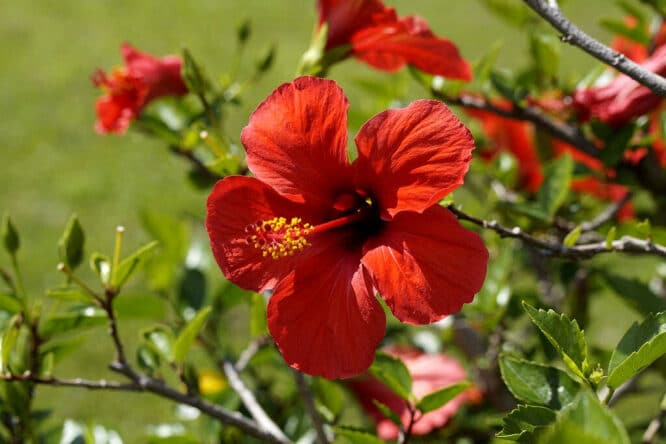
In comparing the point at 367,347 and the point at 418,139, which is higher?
the point at 418,139

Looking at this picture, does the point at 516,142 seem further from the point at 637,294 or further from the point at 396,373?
the point at 396,373

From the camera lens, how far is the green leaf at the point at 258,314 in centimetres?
109

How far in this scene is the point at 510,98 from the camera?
1248 millimetres

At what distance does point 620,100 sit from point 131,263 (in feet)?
2.25

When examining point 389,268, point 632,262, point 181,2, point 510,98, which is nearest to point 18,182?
point 181,2

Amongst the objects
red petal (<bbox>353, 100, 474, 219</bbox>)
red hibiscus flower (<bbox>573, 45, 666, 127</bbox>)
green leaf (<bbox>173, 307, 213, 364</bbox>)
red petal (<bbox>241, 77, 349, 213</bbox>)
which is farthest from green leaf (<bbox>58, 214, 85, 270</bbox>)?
red hibiscus flower (<bbox>573, 45, 666, 127</bbox>)

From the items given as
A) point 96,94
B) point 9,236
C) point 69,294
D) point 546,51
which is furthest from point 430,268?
point 96,94

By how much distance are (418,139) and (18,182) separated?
3.38m

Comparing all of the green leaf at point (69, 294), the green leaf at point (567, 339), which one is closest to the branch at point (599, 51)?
the green leaf at point (567, 339)

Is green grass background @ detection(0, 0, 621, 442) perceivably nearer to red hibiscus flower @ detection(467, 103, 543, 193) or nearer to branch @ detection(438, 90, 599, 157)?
red hibiscus flower @ detection(467, 103, 543, 193)

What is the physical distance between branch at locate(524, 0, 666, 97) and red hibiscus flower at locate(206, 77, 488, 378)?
5.7 inches

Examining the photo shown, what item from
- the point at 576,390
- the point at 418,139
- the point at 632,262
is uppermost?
the point at 418,139

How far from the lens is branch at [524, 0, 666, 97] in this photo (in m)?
0.80

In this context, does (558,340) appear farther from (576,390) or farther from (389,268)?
(389,268)
